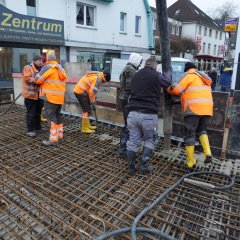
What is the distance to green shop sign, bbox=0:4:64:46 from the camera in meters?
11.0

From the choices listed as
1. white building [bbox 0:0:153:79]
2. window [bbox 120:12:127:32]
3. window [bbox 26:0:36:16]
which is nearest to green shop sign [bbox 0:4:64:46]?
white building [bbox 0:0:153:79]

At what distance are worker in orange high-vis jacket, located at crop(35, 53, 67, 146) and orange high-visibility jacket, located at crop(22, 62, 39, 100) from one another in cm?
57

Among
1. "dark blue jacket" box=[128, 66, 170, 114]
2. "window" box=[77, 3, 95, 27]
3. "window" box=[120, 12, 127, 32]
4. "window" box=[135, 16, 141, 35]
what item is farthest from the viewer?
"window" box=[135, 16, 141, 35]

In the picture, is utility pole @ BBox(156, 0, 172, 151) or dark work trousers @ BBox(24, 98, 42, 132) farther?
dark work trousers @ BBox(24, 98, 42, 132)

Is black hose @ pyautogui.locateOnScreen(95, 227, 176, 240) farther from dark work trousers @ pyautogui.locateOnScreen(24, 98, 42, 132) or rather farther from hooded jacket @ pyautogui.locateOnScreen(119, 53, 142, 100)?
dark work trousers @ pyautogui.locateOnScreen(24, 98, 42, 132)

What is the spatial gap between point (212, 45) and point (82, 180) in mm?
45223

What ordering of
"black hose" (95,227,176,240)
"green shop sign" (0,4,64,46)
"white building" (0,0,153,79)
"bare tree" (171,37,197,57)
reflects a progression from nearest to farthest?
"black hose" (95,227,176,240)
"green shop sign" (0,4,64,46)
"white building" (0,0,153,79)
"bare tree" (171,37,197,57)

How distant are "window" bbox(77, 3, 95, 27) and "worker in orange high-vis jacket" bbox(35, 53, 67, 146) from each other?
11.2 m

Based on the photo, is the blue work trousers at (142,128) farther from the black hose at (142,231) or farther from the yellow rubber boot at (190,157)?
the black hose at (142,231)

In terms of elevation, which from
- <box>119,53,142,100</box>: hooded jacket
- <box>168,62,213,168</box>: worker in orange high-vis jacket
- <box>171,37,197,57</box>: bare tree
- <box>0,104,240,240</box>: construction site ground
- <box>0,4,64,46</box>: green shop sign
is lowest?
<box>0,104,240,240</box>: construction site ground

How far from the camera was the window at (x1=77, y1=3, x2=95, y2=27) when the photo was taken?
48.9 ft

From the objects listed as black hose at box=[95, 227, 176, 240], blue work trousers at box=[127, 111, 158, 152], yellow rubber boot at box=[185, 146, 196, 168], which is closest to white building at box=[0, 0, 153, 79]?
blue work trousers at box=[127, 111, 158, 152]

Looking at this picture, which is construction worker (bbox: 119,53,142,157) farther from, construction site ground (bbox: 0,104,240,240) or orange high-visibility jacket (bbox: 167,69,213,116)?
orange high-visibility jacket (bbox: 167,69,213,116)

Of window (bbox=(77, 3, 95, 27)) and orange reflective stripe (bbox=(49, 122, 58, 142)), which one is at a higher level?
window (bbox=(77, 3, 95, 27))
